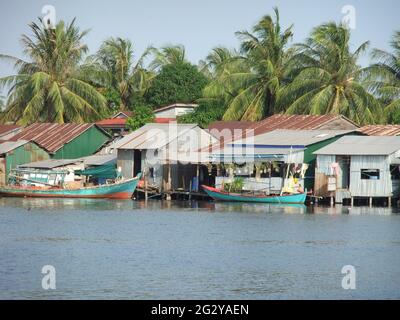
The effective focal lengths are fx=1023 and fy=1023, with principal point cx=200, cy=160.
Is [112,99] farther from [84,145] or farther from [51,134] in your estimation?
[51,134]

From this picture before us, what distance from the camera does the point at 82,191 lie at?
44.2 metres

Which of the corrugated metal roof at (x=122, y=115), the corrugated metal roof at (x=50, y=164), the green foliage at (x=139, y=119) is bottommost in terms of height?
the corrugated metal roof at (x=50, y=164)

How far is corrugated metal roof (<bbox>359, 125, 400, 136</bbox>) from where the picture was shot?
4219cm

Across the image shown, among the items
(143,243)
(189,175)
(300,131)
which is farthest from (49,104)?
(143,243)

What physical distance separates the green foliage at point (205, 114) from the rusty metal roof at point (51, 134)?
16.6 ft

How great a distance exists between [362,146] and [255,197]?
461 centimetres

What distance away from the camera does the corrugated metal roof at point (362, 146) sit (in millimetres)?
38781

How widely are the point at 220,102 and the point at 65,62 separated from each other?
805cm

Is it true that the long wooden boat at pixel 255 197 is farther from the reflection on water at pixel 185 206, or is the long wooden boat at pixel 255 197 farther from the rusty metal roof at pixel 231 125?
the rusty metal roof at pixel 231 125

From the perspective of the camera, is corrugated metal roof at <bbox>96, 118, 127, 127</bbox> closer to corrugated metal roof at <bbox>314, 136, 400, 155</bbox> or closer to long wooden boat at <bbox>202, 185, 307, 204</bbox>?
long wooden boat at <bbox>202, 185, 307, 204</bbox>

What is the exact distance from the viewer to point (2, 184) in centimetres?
4600

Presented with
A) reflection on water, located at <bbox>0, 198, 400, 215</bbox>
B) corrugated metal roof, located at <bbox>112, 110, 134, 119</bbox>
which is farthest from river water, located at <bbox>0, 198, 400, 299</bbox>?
corrugated metal roof, located at <bbox>112, 110, 134, 119</bbox>

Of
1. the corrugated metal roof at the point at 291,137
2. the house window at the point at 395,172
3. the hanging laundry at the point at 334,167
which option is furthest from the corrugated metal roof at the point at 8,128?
the house window at the point at 395,172

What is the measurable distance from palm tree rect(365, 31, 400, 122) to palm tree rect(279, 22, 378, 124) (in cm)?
59
